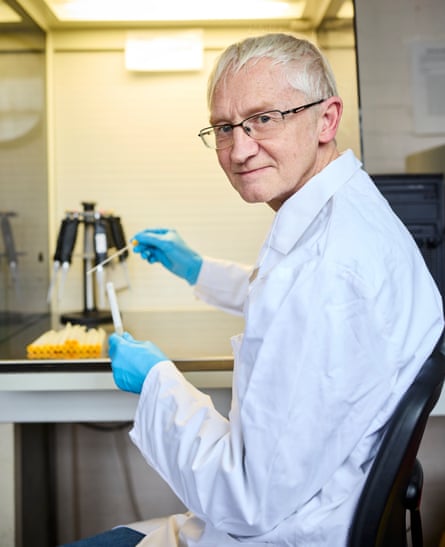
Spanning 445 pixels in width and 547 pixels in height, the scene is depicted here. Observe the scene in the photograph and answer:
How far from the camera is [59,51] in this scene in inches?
83.0

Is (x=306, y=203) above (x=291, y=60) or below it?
below

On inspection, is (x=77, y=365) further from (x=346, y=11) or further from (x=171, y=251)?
(x=346, y=11)

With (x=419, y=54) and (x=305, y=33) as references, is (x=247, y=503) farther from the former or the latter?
(x=305, y=33)

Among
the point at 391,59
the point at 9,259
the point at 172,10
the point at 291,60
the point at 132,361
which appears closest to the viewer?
the point at 291,60

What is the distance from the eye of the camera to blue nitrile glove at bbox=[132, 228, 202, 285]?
1.62 metres

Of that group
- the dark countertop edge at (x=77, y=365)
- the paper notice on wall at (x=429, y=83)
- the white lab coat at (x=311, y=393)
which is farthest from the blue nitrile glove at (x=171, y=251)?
the white lab coat at (x=311, y=393)

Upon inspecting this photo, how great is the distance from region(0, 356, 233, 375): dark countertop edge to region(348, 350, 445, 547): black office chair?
0.51m

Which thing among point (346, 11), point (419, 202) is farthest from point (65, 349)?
point (346, 11)

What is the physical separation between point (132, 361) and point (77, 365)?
0.30 m

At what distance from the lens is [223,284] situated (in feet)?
5.21

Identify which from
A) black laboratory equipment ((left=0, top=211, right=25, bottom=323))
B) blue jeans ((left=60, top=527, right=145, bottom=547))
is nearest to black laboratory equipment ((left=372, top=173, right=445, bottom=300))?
blue jeans ((left=60, top=527, right=145, bottom=547))

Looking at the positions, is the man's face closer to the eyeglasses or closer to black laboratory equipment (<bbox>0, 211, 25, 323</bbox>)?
the eyeglasses

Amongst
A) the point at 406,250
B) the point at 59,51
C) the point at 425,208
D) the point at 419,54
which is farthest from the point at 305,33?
the point at 406,250

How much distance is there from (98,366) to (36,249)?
938 millimetres
